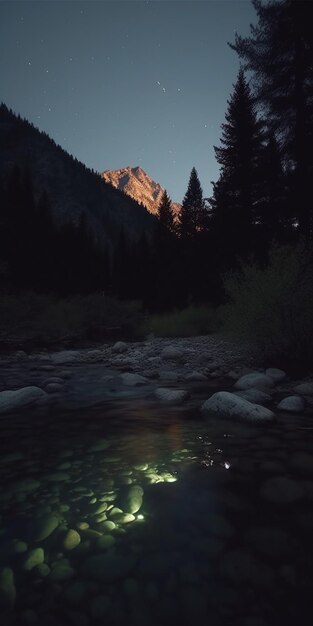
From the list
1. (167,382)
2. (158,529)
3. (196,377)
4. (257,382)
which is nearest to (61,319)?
(167,382)

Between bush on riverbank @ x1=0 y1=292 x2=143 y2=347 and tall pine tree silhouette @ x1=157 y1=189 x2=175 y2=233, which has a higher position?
tall pine tree silhouette @ x1=157 y1=189 x2=175 y2=233

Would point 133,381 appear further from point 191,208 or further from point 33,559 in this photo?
point 191,208

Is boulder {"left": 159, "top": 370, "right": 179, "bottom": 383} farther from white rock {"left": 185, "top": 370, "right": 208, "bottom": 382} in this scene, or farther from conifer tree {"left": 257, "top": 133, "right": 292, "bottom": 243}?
conifer tree {"left": 257, "top": 133, "right": 292, "bottom": 243}

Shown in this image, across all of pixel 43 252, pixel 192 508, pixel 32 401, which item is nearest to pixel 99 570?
pixel 192 508

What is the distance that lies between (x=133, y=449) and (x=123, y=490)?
0.76m

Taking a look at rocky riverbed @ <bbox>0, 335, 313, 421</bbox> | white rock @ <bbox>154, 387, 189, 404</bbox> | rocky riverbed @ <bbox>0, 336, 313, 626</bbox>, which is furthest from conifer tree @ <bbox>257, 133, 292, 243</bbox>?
rocky riverbed @ <bbox>0, 336, 313, 626</bbox>

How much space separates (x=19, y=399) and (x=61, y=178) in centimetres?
11047

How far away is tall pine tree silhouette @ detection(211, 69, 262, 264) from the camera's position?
1491 centimetres

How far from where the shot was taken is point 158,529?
68.4 inches

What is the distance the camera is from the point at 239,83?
54.7 ft

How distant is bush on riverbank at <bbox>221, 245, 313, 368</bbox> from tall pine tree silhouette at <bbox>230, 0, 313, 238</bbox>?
3169 millimetres

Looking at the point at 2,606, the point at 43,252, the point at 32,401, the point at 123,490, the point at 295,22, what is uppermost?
the point at 295,22

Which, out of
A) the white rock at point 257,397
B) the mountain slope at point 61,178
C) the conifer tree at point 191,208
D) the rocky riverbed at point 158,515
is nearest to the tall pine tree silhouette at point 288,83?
the white rock at point 257,397

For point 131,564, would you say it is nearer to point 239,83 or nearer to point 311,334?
point 311,334
